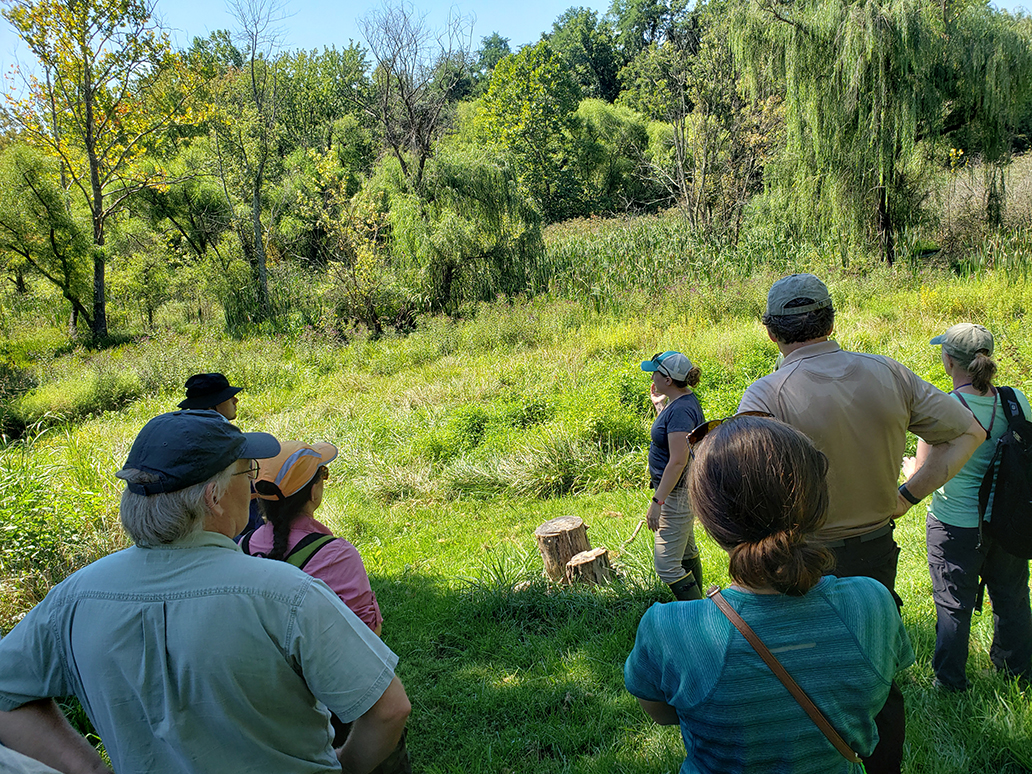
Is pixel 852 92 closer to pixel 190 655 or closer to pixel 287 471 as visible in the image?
pixel 287 471

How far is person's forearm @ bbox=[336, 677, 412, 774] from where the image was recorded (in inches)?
56.1

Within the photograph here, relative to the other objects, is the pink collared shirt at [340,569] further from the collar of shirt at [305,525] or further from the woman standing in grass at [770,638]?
the woman standing in grass at [770,638]

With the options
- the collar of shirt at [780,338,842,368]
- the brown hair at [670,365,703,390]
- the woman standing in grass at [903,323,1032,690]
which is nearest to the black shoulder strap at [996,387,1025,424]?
the woman standing in grass at [903,323,1032,690]

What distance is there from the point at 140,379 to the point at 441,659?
1278 centimetres

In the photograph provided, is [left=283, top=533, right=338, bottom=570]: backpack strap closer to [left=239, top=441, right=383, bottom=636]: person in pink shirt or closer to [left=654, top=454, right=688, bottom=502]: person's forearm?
[left=239, top=441, right=383, bottom=636]: person in pink shirt

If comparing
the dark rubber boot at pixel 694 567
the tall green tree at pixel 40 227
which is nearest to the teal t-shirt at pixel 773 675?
the dark rubber boot at pixel 694 567

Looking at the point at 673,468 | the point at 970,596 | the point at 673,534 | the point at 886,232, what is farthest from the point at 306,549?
the point at 886,232

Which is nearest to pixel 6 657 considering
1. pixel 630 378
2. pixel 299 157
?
pixel 630 378

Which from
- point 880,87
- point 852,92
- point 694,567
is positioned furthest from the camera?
point 852,92

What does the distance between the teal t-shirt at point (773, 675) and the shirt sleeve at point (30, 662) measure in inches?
54.4

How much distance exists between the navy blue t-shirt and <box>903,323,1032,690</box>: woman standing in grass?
46.0 inches

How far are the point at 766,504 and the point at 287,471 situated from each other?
64.5 inches

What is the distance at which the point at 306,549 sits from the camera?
214 cm

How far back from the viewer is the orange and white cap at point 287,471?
86.1 inches
